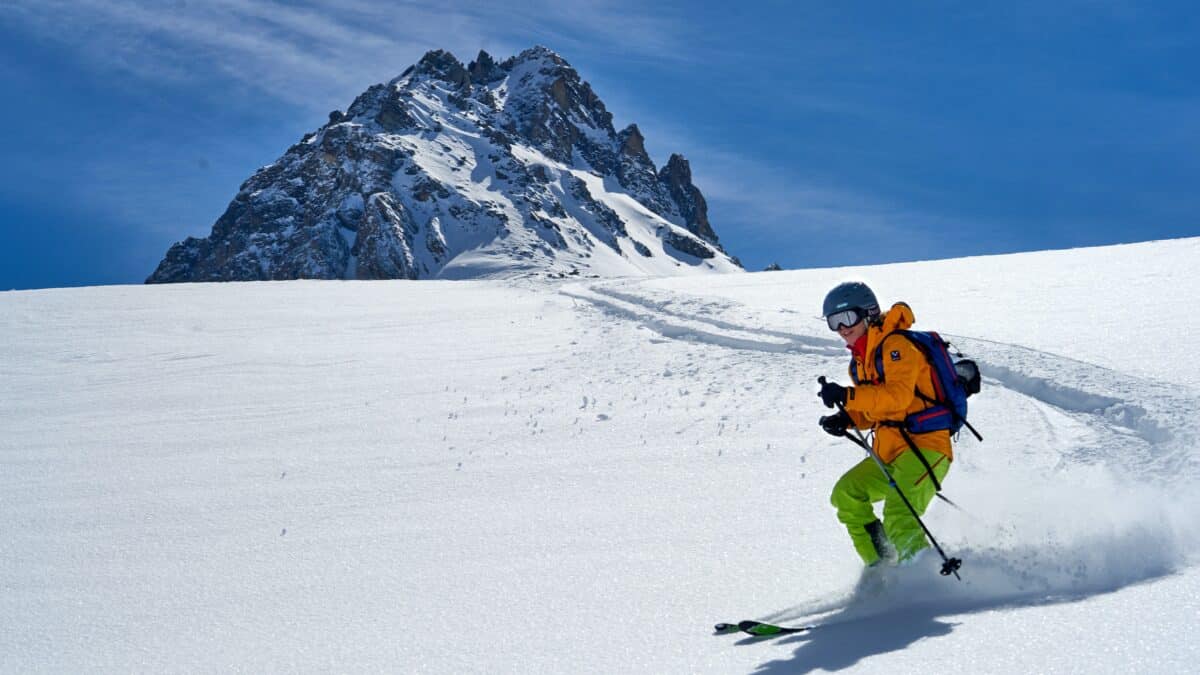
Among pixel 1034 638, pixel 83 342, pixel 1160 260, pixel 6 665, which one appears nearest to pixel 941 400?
pixel 1034 638

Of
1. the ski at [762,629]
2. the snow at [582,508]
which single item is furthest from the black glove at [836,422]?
the ski at [762,629]

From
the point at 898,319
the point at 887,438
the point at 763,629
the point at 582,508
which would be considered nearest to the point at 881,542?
the point at 887,438

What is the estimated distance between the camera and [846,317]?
4.89 metres

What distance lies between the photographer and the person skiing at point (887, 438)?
178 inches

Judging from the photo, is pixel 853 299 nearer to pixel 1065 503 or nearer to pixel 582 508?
pixel 1065 503

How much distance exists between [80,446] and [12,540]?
105 inches

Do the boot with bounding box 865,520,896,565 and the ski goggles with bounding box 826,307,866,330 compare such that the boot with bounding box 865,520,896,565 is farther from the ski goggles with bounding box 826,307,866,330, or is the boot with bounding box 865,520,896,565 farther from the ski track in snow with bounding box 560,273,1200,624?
the ski goggles with bounding box 826,307,866,330

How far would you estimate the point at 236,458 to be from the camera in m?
7.85

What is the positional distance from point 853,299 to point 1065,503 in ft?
6.02

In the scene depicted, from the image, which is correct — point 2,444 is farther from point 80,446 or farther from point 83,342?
point 83,342

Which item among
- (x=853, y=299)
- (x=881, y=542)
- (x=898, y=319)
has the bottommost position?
(x=881, y=542)

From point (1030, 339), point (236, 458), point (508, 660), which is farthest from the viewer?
point (1030, 339)

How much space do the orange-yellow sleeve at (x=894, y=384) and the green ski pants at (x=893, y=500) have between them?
0.35m

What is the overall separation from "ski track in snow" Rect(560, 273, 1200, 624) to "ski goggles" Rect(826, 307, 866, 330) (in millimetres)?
1331
